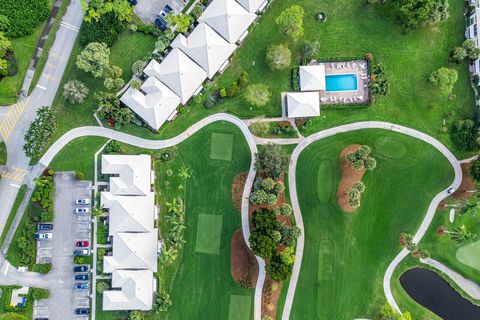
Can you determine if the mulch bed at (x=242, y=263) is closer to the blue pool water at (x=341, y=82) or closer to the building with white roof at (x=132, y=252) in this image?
the building with white roof at (x=132, y=252)

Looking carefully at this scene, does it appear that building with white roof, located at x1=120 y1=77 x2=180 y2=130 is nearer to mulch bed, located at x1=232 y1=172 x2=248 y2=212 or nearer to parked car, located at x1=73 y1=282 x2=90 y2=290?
mulch bed, located at x1=232 y1=172 x2=248 y2=212

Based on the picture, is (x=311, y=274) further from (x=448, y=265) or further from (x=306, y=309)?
(x=448, y=265)

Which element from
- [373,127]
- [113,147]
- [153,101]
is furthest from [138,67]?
[373,127]

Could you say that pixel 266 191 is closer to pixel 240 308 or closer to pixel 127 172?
pixel 240 308

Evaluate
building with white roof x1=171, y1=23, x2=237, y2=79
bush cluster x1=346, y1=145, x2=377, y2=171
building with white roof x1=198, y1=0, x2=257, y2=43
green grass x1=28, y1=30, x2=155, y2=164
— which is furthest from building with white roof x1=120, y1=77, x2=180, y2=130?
bush cluster x1=346, y1=145, x2=377, y2=171

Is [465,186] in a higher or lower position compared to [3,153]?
lower

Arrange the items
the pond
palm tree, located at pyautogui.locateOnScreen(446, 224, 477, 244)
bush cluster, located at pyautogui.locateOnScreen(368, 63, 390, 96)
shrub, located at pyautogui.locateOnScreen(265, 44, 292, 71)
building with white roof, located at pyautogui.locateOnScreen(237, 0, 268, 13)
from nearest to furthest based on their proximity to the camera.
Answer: palm tree, located at pyautogui.locateOnScreen(446, 224, 477, 244) < shrub, located at pyautogui.locateOnScreen(265, 44, 292, 71) < building with white roof, located at pyautogui.locateOnScreen(237, 0, 268, 13) < bush cluster, located at pyautogui.locateOnScreen(368, 63, 390, 96) < the pond

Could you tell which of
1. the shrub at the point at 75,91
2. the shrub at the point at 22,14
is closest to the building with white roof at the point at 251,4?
the shrub at the point at 75,91
